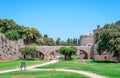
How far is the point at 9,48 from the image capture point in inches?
2808

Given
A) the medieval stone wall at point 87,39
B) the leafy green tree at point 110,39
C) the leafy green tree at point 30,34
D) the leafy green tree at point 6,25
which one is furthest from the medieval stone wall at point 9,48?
the medieval stone wall at point 87,39

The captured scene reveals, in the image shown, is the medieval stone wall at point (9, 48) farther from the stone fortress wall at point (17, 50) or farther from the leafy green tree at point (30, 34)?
the leafy green tree at point (30, 34)

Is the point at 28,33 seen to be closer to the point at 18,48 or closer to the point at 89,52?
the point at 18,48

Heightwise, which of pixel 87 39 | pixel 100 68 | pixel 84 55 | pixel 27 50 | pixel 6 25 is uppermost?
pixel 6 25

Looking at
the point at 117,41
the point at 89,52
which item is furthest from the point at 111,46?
the point at 89,52

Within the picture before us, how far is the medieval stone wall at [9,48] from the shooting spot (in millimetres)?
67375

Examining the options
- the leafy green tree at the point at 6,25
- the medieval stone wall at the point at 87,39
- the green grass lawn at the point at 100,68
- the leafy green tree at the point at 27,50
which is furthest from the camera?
the medieval stone wall at the point at 87,39

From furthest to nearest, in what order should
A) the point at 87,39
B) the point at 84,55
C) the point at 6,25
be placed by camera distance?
the point at 87,39, the point at 6,25, the point at 84,55

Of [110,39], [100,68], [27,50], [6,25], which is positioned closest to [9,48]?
[27,50]

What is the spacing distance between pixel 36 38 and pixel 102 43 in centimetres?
3705

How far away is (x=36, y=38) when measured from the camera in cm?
9338

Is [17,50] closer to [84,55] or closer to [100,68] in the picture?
[84,55]

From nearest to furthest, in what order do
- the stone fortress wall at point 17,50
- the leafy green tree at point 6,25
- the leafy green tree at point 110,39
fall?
the leafy green tree at point 110,39 → the stone fortress wall at point 17,50 → the leafy green tree at point 6,25

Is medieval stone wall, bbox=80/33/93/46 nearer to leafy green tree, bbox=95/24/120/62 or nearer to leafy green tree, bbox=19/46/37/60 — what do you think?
leafy green tree, bbox=19/46/37/60
